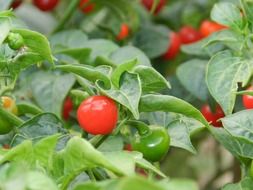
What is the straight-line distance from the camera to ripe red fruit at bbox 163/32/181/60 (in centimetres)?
168

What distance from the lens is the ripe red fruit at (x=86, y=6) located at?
1.66 m

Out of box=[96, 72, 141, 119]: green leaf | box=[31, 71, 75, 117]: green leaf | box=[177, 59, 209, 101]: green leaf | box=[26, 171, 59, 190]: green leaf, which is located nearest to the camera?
box=[26, 171, 59, 190]: green leaf

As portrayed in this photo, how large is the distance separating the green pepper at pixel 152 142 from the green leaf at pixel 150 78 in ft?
0.20

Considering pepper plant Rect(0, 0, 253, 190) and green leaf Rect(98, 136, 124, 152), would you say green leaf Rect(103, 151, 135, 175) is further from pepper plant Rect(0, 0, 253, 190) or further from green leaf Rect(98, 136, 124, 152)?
green leaf Rect(98, 136, 124, 152)

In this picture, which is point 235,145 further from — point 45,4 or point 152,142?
point 45,4

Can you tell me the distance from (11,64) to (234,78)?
13.9 inches

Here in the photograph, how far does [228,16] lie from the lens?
3.90ft

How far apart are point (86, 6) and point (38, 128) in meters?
0.73

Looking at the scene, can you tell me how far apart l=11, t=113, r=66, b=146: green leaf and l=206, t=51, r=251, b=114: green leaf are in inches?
9.5

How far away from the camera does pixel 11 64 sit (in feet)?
3.17

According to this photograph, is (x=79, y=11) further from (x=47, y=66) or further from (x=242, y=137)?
(x=242, y=137)

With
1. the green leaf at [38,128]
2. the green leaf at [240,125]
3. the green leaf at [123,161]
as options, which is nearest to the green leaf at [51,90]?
the green leaf at [38,128]

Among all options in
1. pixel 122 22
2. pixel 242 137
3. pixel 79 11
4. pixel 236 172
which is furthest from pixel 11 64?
pixel 236 172

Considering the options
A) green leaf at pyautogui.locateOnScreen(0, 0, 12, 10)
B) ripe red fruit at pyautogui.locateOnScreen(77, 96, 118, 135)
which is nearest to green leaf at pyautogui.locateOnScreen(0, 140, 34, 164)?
ripe red fruit at pyautogui.locateOnScreen(77, 96, 118, 135)
